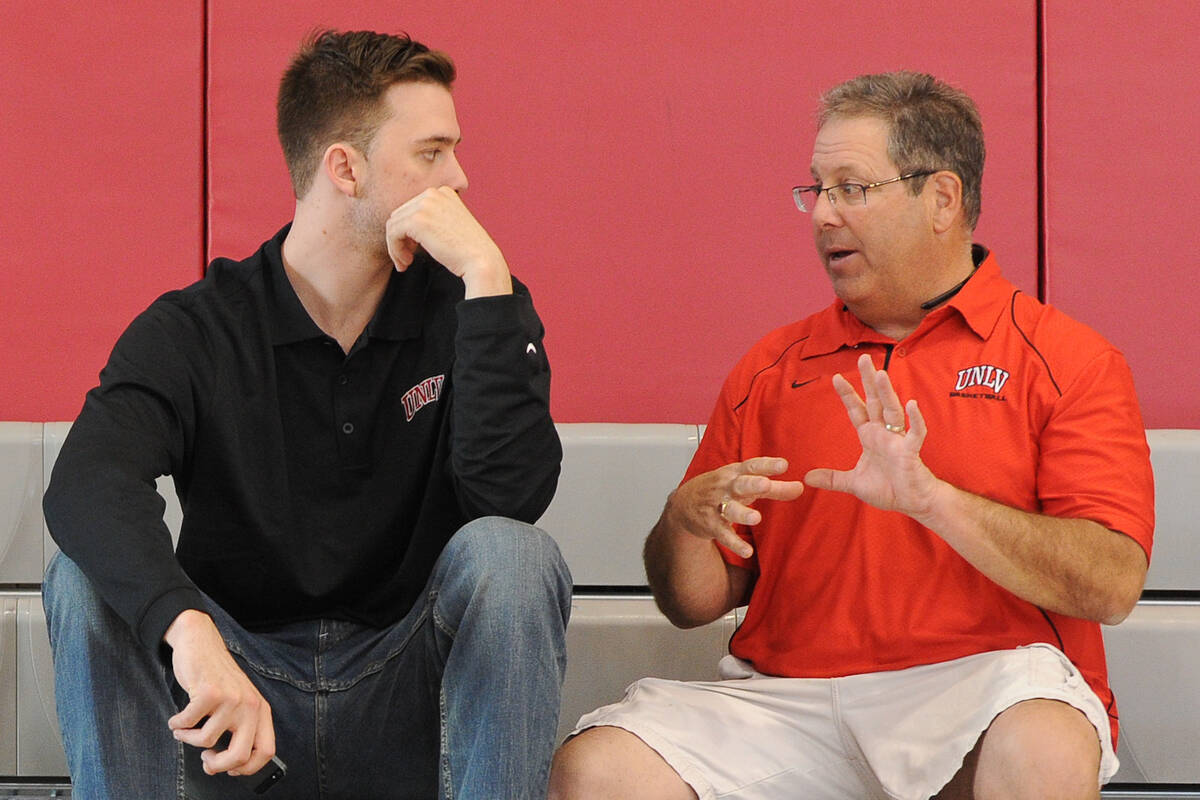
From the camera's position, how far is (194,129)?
214 cm

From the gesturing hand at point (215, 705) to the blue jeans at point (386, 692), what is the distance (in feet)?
0.23

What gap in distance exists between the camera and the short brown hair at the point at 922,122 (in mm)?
1580

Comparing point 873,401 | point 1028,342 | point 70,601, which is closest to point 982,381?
point 1028,342

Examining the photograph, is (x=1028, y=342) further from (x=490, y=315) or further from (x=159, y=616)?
(x=159, y=616)

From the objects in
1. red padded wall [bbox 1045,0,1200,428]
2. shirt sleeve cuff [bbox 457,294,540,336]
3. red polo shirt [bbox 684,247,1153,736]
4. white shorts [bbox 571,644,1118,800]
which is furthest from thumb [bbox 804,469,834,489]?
red padded wall [bbox 1045,0,1200,428]

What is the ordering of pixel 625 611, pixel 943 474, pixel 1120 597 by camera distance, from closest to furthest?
pixel 1120 597 → pixel 943 474 → pixel 625 611

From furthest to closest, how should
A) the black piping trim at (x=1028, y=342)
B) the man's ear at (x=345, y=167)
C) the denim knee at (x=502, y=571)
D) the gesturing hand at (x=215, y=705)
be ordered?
the man's ear at (x=345, y=167) < the black piping trim at (x=1028, y=342) < the denim knee at (x=502, y=571) < the gesturing hand at (x=215, y=705)

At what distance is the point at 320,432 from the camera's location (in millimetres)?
1456

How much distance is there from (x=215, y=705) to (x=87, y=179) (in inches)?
51.6

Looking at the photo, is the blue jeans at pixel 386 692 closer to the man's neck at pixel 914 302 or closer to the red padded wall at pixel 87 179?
the man's neck at pixel 914 302

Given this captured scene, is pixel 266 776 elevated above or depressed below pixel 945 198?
below

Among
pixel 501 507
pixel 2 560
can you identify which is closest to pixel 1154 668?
pixel 501 507

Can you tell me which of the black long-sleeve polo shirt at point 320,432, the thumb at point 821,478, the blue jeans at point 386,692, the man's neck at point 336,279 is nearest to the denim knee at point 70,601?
the blue jeans at point 386,692

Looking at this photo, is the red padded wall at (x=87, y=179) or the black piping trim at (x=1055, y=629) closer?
the black piping trim at (x=1055, y=629)
